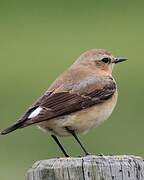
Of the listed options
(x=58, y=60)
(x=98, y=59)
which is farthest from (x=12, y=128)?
(x=58, y=60)

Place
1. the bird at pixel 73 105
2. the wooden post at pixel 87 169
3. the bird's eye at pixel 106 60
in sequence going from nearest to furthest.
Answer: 1. the wooden post at pixel 87 169
2. the bird at pixel 73 105
3. the bird's eye at pixel 106 60

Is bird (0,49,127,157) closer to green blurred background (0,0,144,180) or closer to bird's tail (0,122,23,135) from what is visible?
bird's tail (0,122,23,135)

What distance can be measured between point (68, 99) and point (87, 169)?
10.3 ft

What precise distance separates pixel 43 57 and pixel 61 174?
68.8 ft

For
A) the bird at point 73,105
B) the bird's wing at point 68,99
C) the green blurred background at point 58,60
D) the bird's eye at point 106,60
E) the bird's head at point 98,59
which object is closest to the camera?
the bird's wing at point 68,99

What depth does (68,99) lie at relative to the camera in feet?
33.2

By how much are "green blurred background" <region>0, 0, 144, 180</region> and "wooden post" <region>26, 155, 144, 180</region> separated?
6861 millimetres

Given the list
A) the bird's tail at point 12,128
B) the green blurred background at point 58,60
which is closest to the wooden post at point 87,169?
the bird's tail at point 12,128

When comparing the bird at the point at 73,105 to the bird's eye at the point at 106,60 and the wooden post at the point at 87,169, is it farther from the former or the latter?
the wooden post at the point at 87,169

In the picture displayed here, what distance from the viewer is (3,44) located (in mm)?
30078

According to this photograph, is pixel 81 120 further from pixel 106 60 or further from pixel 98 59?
pixel 106 60

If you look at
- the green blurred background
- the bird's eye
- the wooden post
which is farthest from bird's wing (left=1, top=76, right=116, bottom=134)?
the green blurred background

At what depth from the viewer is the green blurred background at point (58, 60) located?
16.2 metres

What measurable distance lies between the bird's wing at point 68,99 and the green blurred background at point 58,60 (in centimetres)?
366
